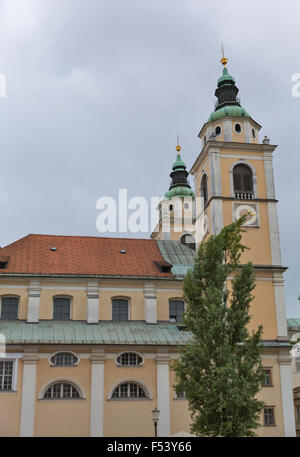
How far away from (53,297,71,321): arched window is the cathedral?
58mm

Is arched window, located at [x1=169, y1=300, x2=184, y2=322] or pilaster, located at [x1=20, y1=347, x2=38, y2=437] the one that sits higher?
arched window, located at [x1=169, y1=300, x2=184, y2=322]

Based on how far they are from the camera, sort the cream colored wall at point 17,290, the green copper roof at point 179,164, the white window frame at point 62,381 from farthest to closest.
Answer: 1. the green copper roof at point 179,164
2. the cream colored wall at point 17,290
3. the white window frame at point 62,381

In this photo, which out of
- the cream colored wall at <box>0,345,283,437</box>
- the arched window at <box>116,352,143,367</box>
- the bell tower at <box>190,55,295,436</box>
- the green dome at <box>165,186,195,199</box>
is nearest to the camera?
the cream colored wall at <box>0,345,283,437</box>

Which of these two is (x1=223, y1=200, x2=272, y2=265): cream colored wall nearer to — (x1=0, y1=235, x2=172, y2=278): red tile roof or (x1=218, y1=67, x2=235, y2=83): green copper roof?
(x1=0, y1=235, x2=172, y2=278): red tile roof

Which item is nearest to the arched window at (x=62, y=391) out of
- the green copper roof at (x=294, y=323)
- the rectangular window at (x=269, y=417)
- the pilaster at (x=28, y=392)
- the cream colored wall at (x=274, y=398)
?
the pilaster at (x=28, y=392)

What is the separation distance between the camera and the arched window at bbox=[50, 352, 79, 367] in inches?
1128

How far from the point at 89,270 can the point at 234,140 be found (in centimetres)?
1269

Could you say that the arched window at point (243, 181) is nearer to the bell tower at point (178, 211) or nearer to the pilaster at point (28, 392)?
the bell tower at point (178, 211)

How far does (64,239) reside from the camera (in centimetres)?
3500

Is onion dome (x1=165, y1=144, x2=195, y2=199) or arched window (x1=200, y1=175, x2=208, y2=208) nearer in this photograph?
arched window (x1=200, y1=175, x2=208, y2=208)

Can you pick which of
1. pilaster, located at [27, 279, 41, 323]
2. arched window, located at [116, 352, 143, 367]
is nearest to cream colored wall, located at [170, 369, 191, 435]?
arched window, located at [116, 352, 143, 367]

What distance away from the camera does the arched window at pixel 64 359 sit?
2864 centimetres

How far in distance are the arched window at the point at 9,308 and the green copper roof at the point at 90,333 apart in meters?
0.48
